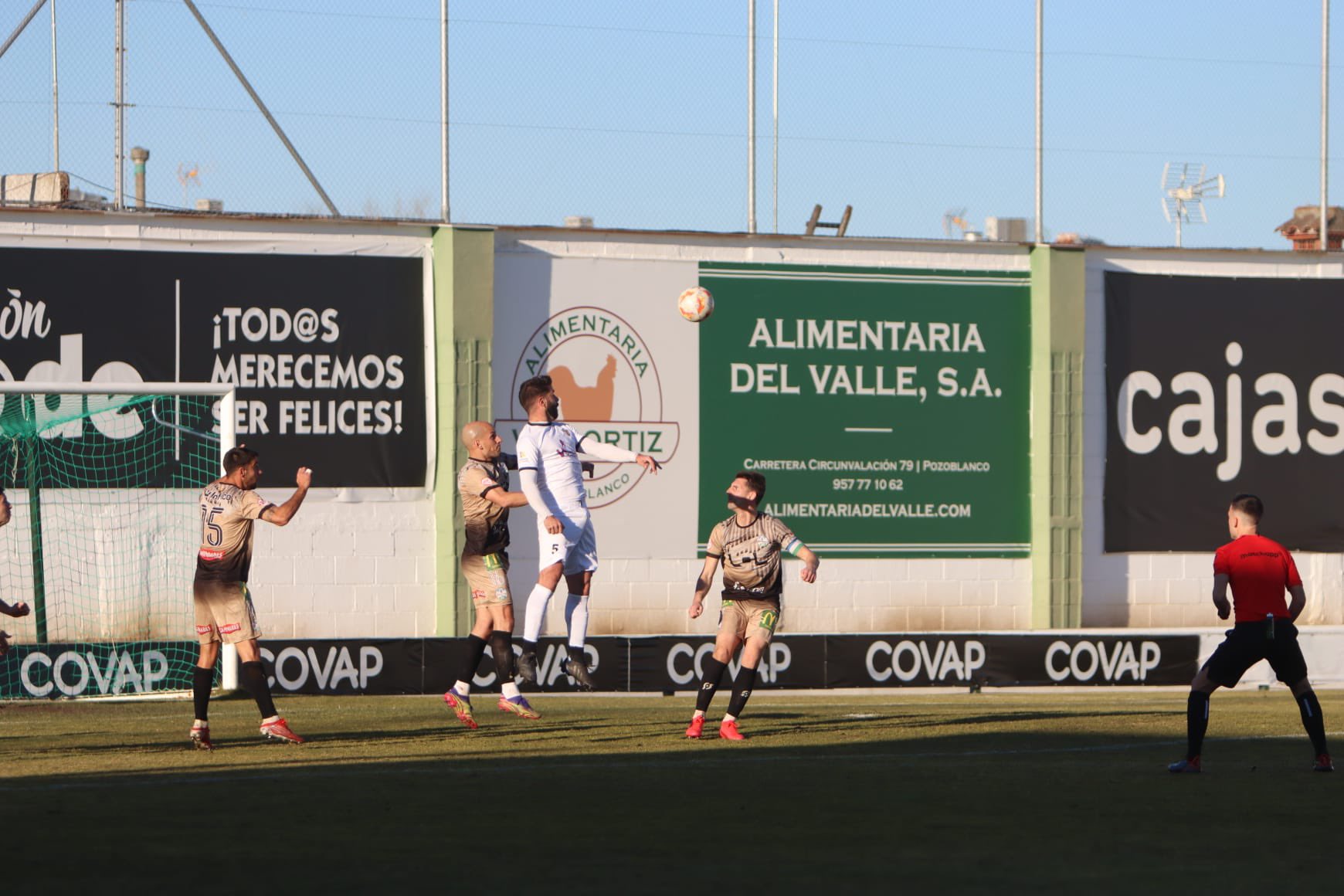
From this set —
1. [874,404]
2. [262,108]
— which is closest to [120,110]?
[262,108]

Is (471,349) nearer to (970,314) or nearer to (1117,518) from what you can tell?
(970,314)

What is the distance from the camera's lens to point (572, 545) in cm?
1373

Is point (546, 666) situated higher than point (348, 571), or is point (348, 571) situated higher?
point (348, 571)

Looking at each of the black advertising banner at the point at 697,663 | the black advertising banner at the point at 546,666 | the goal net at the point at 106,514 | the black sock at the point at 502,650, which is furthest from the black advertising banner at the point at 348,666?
the black sock at the point at 502,650

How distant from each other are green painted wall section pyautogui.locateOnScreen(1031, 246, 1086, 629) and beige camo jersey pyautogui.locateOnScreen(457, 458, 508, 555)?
12.9 metres

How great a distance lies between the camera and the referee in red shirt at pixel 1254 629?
10922mm

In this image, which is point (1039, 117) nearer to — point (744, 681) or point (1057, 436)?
point (1057, 436)

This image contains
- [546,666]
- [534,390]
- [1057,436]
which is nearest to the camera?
[534,390]

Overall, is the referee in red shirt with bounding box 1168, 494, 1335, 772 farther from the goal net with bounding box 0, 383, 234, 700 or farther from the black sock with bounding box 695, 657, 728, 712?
the goal net with bounding box 0, 383, 234, 700

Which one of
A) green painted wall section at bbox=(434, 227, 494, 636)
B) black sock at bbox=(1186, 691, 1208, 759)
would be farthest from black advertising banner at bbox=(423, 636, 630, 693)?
black sock at bbox=(1186, 691, 1208, 759)

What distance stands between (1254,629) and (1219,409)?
1554 centimetres

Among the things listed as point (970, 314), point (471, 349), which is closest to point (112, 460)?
point (471, 349)

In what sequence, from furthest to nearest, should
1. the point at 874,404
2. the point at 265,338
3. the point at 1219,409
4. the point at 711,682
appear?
the point at 1219,409 → the point at 874,404 → the point at 265,338 → the point at 711,682

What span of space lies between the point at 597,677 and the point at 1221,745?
761 cm
